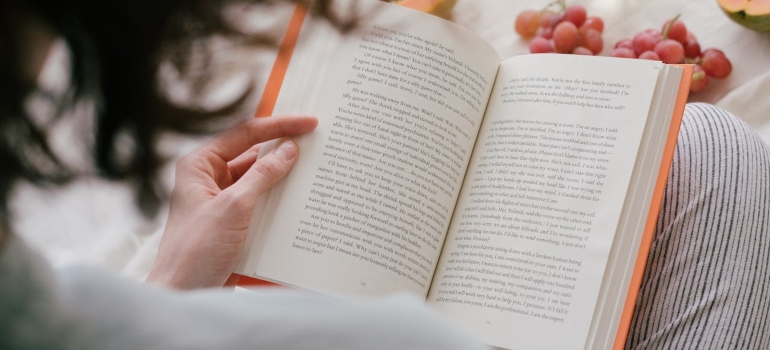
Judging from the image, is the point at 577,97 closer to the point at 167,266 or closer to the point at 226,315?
the point at 167,266

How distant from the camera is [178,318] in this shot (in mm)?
326

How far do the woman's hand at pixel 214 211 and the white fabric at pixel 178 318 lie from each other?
45 cm

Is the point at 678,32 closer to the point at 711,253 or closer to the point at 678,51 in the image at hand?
the point at 678,51

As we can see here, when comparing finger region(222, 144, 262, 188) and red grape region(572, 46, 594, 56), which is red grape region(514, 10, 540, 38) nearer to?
red grape region(572, 46, 594, 56)

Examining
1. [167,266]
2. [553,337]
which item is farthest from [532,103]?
[167,266]

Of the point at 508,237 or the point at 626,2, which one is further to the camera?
the point at 626,2

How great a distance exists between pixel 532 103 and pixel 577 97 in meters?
0.05

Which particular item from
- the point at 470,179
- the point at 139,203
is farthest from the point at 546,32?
the point at 139,203

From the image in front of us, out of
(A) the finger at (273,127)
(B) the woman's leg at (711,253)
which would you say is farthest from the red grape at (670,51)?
(A) the finger at (273,127)

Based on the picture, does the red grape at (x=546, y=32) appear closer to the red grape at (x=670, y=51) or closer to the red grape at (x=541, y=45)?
the red grape at (x=541, y=45)

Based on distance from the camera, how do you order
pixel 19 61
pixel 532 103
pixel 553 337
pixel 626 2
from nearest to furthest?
1. pixel 19 61
2. pixel 553 337
3. pixel 532 103
4. pixel 626 2

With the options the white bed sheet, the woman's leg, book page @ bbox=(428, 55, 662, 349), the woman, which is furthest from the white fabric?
the white bed sheet

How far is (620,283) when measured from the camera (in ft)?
2.56

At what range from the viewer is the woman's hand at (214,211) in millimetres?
799
